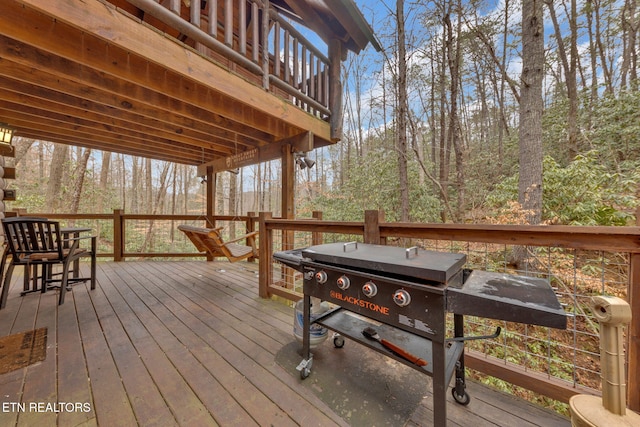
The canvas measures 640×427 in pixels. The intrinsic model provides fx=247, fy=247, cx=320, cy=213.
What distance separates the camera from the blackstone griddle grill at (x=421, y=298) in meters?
1.00

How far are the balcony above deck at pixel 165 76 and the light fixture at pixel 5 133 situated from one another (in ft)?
0.33

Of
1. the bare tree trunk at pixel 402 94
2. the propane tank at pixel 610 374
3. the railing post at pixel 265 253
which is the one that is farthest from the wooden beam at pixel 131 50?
the bare tree trunk at pixel 402 94

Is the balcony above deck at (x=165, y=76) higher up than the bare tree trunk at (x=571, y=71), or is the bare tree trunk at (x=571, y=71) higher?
the bare tree trunk at (x=571, y=71)

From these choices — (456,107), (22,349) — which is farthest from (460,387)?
(456,107)

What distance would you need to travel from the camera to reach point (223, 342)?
2076mm

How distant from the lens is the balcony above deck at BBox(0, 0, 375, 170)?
194 cm

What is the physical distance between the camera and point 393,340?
1533mm

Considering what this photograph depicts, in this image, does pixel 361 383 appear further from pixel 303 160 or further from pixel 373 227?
pixel 303 160

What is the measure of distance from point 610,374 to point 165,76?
3.74 metres

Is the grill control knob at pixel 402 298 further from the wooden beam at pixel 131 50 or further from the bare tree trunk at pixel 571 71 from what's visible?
the bare tree trunk at pixel 571 71

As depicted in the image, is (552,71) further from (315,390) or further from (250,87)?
(315,390)

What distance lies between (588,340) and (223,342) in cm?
529

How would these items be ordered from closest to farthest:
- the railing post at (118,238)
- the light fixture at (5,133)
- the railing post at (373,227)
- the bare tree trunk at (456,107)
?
the railing post at (373,227), the light fixture at (5,133), the railing post at (118,238), the bare tree trunk at (456,107)

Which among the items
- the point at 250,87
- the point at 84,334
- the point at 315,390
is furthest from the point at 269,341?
→ the point at 250,87
